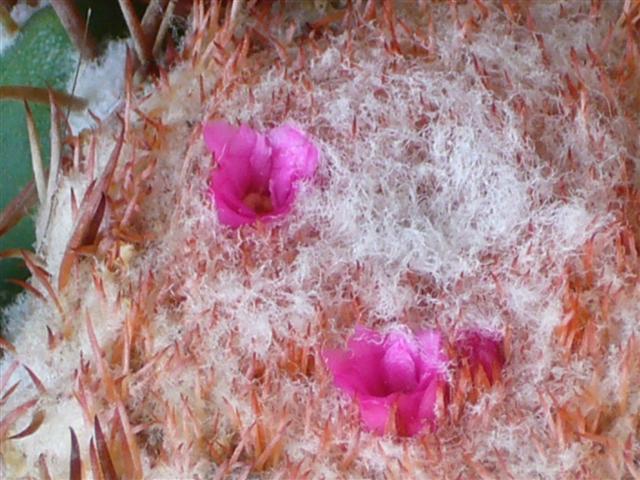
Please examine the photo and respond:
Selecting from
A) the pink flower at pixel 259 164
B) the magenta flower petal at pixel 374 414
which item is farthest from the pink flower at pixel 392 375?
the pink flower at pixel 259 164

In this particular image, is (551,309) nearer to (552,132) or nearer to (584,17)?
(552,132)

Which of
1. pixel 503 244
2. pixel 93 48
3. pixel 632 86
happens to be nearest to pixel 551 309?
pixel 503 244

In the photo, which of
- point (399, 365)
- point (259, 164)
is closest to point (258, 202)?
point (259, 164)

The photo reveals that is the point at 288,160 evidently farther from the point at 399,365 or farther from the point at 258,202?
the point at 399,365

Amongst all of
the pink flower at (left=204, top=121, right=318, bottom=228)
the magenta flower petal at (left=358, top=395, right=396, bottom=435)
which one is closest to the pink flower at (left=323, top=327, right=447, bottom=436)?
the magenta flower petal at (left=358, top=395, right=396, bottom=435)

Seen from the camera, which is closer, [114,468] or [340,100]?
[114,468]

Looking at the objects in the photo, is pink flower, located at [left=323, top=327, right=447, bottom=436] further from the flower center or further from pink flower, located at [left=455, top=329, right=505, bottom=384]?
the flower center

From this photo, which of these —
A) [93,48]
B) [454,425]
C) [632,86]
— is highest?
[93,48]
